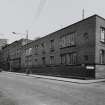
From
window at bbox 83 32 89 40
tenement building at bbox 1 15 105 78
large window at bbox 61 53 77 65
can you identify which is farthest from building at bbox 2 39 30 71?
window at bbox 83 32 89 40

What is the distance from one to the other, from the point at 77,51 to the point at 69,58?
247 cm

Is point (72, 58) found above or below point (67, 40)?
below

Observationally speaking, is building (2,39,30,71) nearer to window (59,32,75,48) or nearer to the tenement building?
the tenement building

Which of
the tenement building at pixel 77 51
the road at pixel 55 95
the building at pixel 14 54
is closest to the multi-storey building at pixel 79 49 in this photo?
the tenement building at pixel 77 51

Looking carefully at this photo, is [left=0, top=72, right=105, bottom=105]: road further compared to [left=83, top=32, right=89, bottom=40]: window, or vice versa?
[left=83, top=32, right=89, bottom=40]: window

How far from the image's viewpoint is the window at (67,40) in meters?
26.3

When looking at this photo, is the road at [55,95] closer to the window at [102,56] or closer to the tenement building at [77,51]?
the tenement building at [77,51]

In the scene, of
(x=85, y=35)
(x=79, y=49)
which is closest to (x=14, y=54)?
(x=79, y=49)

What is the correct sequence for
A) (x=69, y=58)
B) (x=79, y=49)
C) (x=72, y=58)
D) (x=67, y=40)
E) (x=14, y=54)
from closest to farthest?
1. (x=79, y=49)
2. (x=72, y=58)
3. (x=69, y=58)
4. (x=67, y=40)
5. (x=14, y=54)

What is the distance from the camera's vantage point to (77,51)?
24.6 metres

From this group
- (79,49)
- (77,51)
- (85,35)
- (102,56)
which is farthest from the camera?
(77,51)

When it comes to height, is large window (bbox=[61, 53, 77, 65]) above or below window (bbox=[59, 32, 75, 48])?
below

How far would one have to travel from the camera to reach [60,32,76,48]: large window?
2622 cm

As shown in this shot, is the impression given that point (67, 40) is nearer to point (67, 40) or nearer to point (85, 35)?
point (67, 40)
